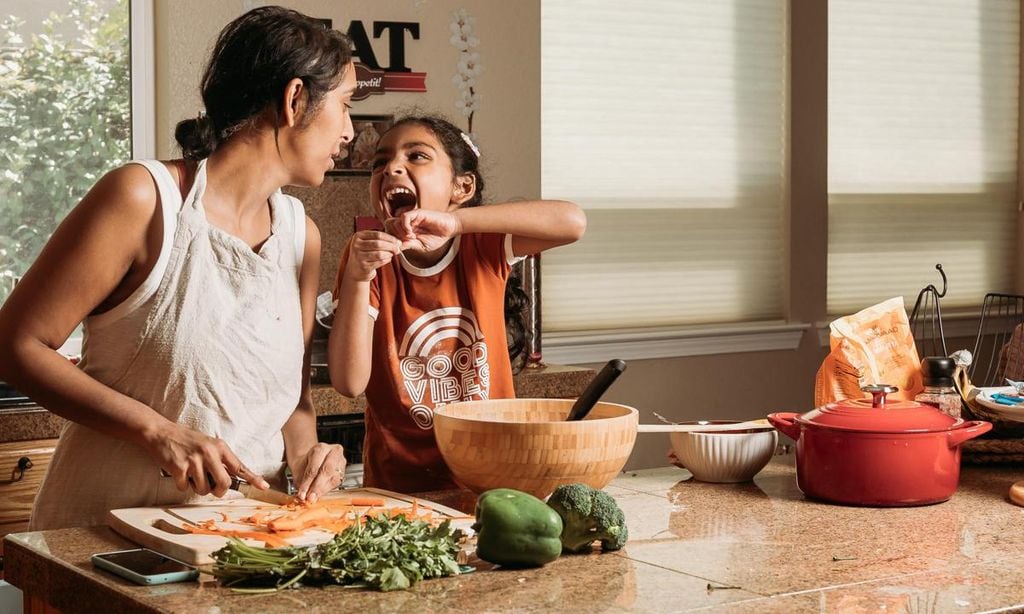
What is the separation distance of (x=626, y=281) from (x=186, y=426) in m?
2.98

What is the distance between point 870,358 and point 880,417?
0.45 meters

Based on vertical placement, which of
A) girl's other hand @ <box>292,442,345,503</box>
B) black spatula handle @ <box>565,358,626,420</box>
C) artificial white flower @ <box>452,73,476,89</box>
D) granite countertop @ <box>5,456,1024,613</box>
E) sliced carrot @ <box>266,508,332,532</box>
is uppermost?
artificial white flower @ <box>452,73,476,89</box>

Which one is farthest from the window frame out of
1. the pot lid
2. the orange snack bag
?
the pot lid

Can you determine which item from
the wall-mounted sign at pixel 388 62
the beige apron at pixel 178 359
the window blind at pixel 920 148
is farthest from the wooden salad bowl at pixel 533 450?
the window blind at pixel 920 148

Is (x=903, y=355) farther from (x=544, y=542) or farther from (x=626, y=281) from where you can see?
(x=626, y=281)

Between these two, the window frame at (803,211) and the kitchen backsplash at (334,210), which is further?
the window frame at (803,211)

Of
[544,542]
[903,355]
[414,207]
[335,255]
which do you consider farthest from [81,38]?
[544,542]

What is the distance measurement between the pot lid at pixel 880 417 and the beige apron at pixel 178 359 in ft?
2.46

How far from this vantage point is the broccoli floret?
4.42 ft

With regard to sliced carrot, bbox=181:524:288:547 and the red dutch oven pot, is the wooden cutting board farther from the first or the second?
the red dutch oven pot

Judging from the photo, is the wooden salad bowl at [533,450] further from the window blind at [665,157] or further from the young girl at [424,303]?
the window blind at [665,157]

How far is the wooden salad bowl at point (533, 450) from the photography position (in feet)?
4.94

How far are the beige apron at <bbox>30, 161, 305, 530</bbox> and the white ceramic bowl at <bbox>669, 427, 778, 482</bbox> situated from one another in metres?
0.62

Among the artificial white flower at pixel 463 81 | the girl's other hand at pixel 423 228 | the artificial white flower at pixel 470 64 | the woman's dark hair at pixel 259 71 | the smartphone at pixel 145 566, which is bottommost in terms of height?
the smartphone at pixel 145 566
